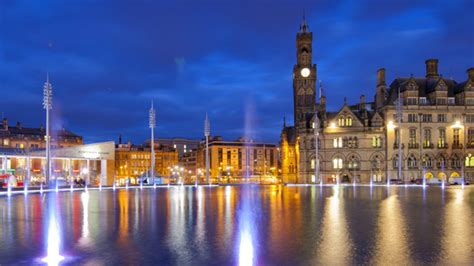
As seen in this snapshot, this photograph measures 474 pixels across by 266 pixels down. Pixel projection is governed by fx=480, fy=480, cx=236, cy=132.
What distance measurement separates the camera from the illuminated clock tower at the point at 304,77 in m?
115

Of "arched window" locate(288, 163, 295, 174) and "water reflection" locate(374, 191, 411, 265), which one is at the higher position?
"water reflection" locate(374, 191, 411, 265)

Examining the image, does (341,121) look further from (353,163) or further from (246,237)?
(246,237)

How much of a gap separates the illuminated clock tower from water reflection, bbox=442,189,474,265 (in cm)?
8743

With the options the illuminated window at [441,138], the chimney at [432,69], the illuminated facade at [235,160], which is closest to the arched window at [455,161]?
the illuminated window at [441,138]

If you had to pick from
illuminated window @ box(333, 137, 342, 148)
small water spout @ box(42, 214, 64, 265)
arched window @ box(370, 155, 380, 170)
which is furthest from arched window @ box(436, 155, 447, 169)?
small water spout @ box(42, 214, 64, 265)

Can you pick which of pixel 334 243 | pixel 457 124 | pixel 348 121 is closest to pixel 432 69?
pixel 457 124

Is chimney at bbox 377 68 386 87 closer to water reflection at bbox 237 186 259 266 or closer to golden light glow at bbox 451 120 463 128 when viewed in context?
golden light glow at bbox 451 120 463 128

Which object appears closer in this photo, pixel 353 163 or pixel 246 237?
pixel 246 237

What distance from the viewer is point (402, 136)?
313 feet

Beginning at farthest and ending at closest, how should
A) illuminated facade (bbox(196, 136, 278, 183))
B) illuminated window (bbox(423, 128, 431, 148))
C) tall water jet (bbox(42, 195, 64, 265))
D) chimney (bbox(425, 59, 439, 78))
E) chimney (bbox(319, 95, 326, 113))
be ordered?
illuminated facade (bbox(196, 136, 278, 183)) < chimney (bbox(319, 95, 326, 113)) < chimney (bbox(425, 59, 439, 78)) < illuminated window (bbox(423, 128, 431, 148)) < tall water jet (bbox(42, 195, 64, 265))

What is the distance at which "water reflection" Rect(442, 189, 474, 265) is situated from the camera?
14.7 m

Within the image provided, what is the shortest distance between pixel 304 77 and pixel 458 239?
10018 cm

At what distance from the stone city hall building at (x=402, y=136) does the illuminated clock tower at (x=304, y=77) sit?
38.9 feet

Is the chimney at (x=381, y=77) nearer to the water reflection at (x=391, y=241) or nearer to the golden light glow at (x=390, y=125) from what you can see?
the golden light glow at (x=390, y=125)
